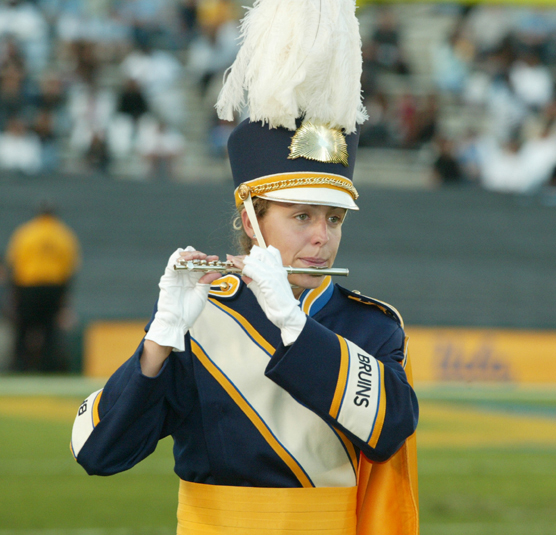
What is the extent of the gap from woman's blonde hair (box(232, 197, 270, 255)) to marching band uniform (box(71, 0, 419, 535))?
29 millimetres

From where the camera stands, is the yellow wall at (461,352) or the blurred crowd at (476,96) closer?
the yellow wall at (461,352)

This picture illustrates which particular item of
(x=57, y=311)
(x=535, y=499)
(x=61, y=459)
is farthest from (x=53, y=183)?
(x=535, y=499)

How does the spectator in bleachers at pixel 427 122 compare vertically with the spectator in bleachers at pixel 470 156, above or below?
above

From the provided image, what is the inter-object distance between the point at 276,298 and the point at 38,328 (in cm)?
877

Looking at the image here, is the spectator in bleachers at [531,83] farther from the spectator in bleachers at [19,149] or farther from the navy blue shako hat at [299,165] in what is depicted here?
the navy blue shako hat at [299,165]

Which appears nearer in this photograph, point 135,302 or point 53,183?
point 135,302

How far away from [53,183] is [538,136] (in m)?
6.16

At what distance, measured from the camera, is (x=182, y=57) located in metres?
14.3

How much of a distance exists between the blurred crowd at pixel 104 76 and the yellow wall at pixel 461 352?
3.36 m

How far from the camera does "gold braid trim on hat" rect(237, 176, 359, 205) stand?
2199mm

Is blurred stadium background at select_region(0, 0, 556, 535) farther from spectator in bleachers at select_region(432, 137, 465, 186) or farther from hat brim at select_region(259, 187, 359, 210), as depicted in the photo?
hat brim at select_region(259, 187, 359, 210)

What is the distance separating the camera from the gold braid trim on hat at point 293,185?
2.20 metres

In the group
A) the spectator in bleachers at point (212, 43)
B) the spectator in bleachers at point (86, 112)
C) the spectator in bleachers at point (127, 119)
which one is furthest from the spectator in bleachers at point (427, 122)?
the spectator in bleachers at point (86, 112)

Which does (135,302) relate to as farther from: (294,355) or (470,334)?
(294,355)
